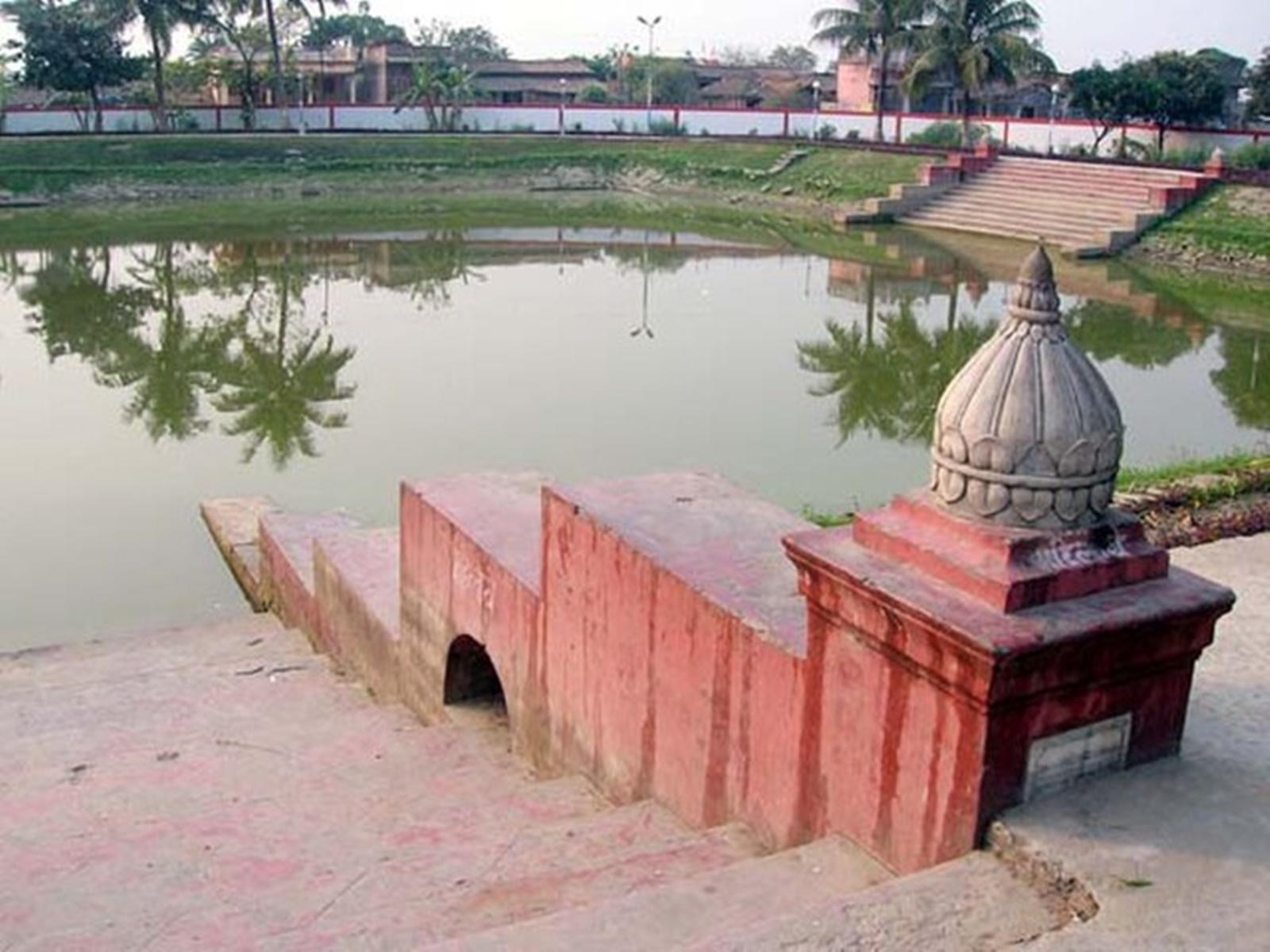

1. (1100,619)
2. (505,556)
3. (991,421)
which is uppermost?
(991,421)

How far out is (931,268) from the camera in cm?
2538

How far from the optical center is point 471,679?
626cm

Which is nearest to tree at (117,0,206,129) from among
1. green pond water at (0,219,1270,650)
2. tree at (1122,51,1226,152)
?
green pond water at (0,219,1270,650)

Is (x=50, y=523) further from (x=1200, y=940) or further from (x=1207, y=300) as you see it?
(x=1207, y=300)

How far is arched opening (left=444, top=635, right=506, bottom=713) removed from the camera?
6.11 metres

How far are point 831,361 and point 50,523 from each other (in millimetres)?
9322

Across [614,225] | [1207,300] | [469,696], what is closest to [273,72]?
[614,225]

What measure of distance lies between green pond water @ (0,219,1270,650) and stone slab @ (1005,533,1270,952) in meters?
6.58

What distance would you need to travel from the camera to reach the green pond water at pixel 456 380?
10.3 metres

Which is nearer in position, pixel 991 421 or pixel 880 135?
pixel 991 421

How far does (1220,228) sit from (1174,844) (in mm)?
26193

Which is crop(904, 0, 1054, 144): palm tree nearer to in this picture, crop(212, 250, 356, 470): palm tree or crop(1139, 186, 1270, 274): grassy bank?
crop(1139, 186, 1270, 274): grassy bank

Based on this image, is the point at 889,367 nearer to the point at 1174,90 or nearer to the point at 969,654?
the point at 969,654

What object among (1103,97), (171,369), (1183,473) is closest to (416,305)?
(171,369)
